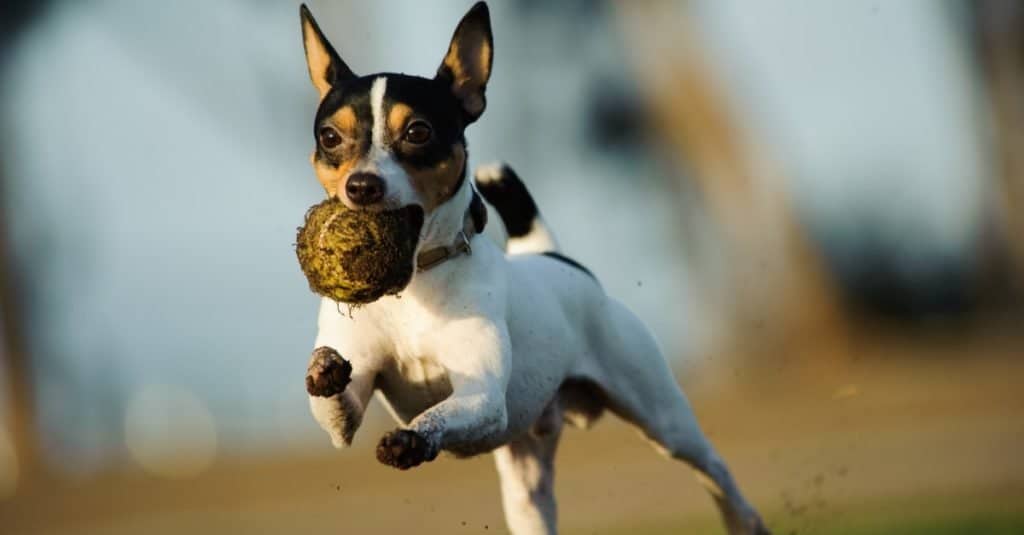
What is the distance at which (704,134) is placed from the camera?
18.5m

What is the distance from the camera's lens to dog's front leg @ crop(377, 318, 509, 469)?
16.6ft

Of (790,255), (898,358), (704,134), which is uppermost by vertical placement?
(704,134)

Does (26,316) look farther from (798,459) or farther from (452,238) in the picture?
(452,238)

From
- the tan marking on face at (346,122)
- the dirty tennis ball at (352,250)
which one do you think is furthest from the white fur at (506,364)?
the tan marking on face at (346,122)

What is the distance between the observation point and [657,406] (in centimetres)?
682

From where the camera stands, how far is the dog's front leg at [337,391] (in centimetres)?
528

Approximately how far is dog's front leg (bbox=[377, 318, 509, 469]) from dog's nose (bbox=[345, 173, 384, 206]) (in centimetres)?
56

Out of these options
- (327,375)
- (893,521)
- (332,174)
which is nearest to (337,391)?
(327,375)

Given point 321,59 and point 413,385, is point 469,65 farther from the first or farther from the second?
point 413,385

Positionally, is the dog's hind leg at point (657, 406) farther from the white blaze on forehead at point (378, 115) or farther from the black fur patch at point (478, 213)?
the white blaze on forehead at point (378, 115)

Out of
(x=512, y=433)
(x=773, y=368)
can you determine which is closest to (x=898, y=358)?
(x=773, y=368)

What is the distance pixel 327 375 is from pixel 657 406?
1.90 m

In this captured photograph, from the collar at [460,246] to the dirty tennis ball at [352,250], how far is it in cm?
26

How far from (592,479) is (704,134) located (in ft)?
17.6
